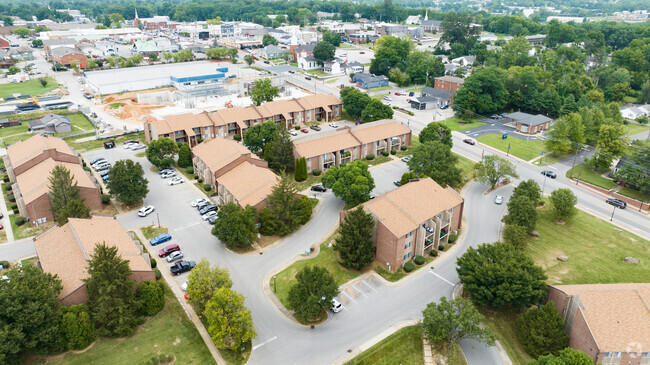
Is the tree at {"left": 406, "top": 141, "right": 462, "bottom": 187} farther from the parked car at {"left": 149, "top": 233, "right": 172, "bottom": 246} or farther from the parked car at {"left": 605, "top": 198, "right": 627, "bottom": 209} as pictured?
the parked car at {"left": 149, "top": 233, "right": 172, "bottom": 246}

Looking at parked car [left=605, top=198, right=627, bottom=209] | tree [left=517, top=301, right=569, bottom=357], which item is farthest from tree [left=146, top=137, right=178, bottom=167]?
parked car [left=605, top=198, right=627, bottom=209]

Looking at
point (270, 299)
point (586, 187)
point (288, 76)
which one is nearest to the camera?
point (270, 299)

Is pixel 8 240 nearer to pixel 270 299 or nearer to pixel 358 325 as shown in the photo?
pixel 270 299

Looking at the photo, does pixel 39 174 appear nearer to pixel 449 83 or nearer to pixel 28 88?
pixel 28 88

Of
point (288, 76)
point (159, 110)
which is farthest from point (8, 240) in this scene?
point (288, 76)

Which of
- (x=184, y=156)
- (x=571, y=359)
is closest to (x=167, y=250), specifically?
(x=184, y=156)
